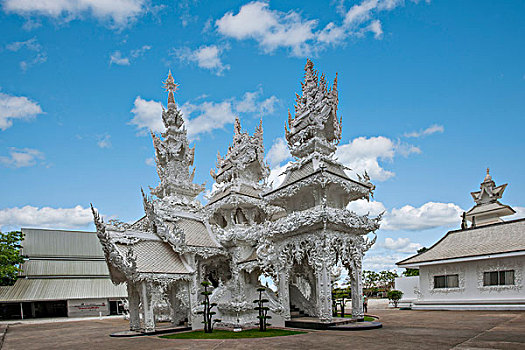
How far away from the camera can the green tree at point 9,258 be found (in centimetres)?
2714

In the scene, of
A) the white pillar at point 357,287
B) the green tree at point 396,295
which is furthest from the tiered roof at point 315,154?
the green tree at point 396,295

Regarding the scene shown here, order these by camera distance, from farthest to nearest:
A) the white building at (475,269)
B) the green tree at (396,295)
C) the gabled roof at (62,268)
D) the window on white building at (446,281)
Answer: the gabled roof at (62,268) → the green tree at (396,295) → the window on white building at (446,281) → the white building at (475,269)

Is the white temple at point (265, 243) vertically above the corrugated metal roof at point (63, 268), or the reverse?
the white temple at point (265, 243)

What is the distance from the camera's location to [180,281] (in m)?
15.0

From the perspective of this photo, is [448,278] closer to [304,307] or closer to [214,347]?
[304,307]

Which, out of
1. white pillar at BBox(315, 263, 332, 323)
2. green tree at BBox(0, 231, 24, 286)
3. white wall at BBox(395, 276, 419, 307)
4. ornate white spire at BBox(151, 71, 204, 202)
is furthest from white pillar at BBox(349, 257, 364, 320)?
green tree at BBox(0, 231, 24, 286)

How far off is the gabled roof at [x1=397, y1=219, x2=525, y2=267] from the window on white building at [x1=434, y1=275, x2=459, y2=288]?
1.11 m

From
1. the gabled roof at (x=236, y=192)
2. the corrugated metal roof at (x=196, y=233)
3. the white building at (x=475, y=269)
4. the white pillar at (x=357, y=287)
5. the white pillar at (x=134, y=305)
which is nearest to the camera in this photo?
the white pillar at (x=357, y=287)

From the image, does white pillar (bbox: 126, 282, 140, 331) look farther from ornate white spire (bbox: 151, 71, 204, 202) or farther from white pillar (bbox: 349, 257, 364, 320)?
white pillar (bbox: 349, 257, 364, 320)

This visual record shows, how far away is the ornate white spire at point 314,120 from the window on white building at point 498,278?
10.7 metres

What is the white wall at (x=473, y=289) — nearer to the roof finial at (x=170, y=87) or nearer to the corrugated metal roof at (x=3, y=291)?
the roof finial at (x=170, y=87)

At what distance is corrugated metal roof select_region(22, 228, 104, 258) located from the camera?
32.4 m

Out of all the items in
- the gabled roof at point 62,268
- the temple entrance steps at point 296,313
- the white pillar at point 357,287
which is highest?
the white pillar at point 357,287

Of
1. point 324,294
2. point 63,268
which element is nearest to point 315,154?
point 324,294
